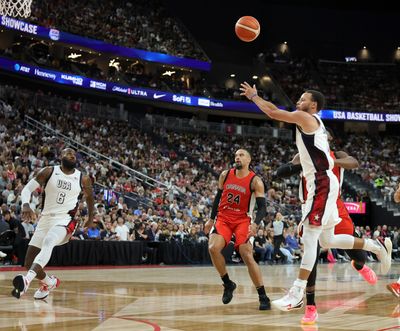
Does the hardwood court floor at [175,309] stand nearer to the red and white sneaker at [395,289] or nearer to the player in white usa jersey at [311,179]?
the red and white sneaker at [395,289]

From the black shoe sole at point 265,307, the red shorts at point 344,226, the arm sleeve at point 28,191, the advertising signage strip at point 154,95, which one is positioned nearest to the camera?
the black shoe sole at point 265,307

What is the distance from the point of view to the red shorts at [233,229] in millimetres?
9133

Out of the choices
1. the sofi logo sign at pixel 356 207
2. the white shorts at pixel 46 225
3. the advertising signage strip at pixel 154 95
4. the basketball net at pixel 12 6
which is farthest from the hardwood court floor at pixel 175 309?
the sofi logo sign at pixel 356 207

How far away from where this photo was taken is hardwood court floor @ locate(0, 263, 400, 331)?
6910 millimetres

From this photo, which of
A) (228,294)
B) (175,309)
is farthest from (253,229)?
(175,309)

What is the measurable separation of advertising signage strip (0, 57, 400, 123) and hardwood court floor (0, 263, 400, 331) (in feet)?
79.7

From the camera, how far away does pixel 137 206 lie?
26.3 m

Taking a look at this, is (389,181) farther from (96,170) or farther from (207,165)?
(96,170)

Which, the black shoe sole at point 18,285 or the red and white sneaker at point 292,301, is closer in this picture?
the red and white sneaker at point 292,301

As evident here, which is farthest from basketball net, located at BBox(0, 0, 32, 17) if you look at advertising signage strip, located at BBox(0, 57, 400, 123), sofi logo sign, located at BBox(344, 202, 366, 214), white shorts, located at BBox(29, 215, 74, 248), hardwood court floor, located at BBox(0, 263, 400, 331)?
sofi logo sign, located at BBox(344, 202, 366, 214)

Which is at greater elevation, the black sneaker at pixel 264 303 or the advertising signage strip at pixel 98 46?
the advertising signage strip at pixel 98 46

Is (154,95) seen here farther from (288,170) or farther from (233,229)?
(288,170)

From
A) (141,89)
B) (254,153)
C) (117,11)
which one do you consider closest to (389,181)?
(254,153)

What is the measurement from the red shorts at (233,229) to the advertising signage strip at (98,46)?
2658 centimetres
